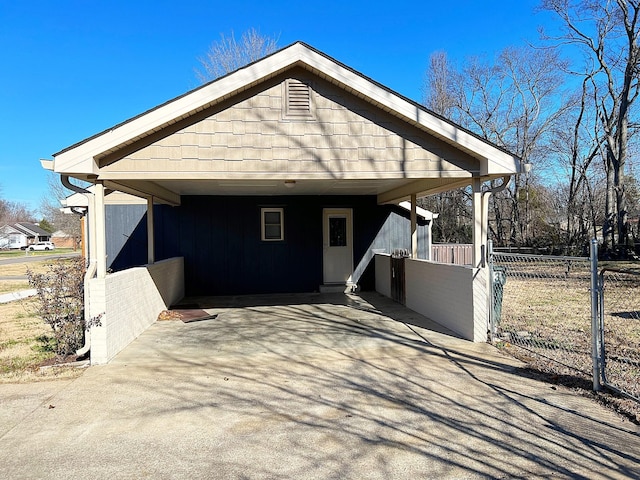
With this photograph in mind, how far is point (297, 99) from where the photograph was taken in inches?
247

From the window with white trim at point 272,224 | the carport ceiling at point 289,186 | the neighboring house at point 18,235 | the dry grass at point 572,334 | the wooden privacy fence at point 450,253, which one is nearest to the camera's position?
the dry grass at point 572,334

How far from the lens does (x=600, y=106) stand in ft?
83.7

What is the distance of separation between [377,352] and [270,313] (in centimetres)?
342

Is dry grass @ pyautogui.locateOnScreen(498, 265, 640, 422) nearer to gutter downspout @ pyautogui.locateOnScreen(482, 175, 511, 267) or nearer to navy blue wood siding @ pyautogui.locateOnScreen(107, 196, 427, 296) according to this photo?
gutter downspout @ pyautogui.locateOnScreen(482, 175, 511, 267)

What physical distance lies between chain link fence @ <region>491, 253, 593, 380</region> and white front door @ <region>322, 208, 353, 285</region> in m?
4.08

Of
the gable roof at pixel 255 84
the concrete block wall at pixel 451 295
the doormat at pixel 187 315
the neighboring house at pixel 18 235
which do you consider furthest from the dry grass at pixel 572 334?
the neighboring house at pixel 18 235

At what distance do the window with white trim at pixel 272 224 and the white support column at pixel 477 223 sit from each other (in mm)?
5814

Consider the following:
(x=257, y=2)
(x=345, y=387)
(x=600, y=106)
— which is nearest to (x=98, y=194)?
(x=345, y=387)

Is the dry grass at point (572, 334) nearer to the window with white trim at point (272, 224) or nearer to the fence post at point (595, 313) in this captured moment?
the fence post at point (595, 313)

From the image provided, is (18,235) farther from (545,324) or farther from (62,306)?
(545,324)

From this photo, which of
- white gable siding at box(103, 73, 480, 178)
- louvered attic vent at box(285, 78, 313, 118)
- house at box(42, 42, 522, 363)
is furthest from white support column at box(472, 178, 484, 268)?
louvered attic vent at box(285, 78, 313, 118)

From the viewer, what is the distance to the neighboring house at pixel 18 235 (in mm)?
76125

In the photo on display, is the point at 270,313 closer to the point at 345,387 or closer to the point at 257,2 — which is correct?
the point at 345,387

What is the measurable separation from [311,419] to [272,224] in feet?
26.0
